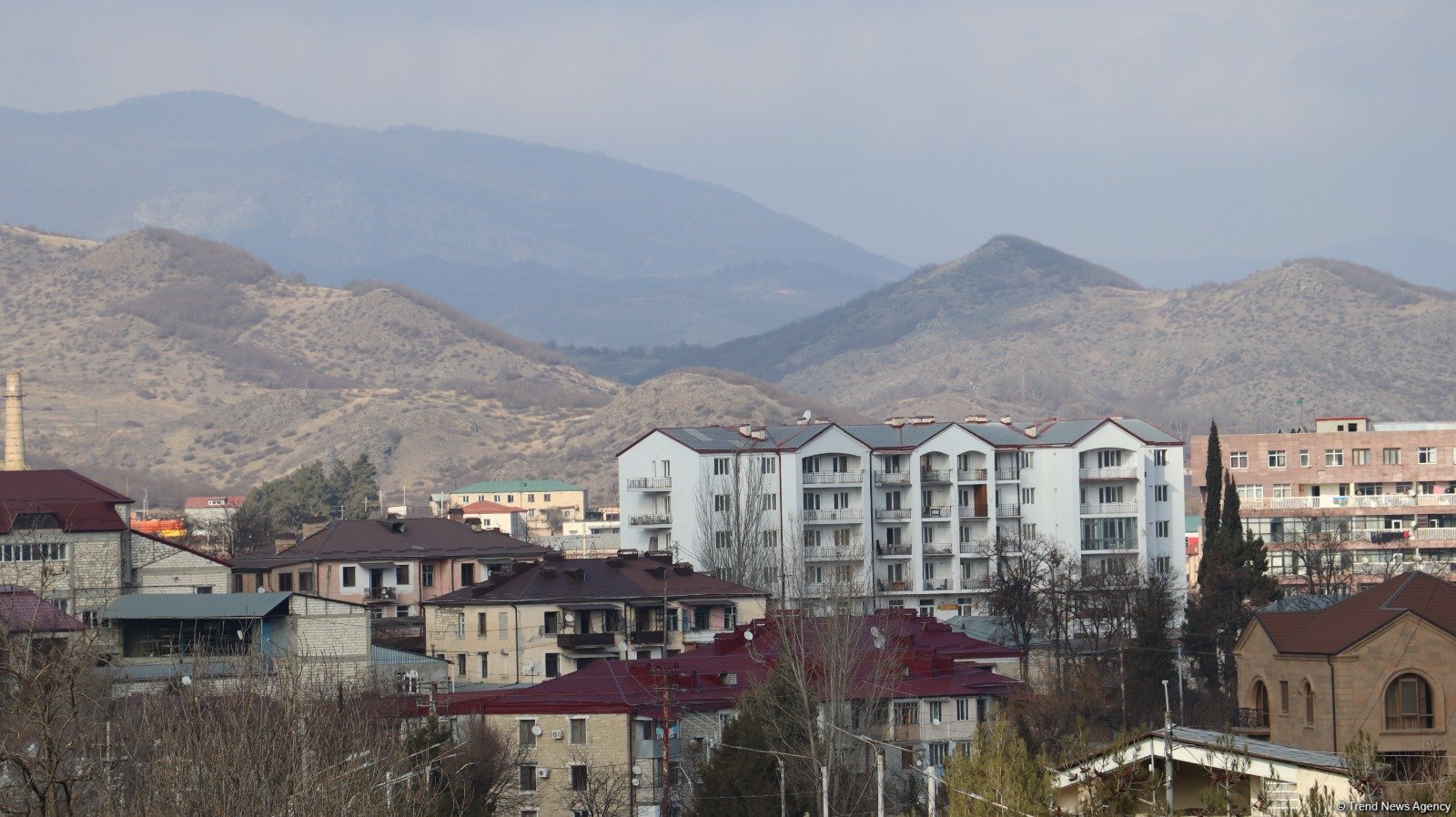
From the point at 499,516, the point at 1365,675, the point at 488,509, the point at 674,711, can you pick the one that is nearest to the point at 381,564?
the point at 674,711

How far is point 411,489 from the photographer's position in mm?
193125

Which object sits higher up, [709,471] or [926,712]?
[709,471]

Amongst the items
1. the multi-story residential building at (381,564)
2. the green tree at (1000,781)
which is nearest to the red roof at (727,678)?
the green tree at (1000,781)

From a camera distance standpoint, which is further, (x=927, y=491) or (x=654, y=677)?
(x=927, y=491)

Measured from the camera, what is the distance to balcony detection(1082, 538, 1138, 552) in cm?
9750

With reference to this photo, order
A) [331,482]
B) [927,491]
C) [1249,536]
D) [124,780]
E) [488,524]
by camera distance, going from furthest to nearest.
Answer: [331,482]
[488,524]
[927,491]
[1249,536]
[124,780]

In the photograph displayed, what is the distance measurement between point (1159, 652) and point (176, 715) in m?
38.6

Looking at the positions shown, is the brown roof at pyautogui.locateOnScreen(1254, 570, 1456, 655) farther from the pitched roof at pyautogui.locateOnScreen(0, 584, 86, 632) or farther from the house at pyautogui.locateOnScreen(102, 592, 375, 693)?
the pitched roof at pyautogui.locateOnScreen(0, 584, 86, 632)

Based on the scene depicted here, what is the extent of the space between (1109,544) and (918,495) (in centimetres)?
922

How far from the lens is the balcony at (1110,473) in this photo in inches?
3866

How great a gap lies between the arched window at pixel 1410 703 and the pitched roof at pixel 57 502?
131 ft

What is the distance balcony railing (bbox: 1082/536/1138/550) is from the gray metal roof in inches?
1832

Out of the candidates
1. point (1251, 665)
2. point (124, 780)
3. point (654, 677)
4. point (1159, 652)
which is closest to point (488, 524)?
point (1159, 652)

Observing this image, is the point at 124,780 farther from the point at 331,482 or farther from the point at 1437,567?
the point at 331,482
